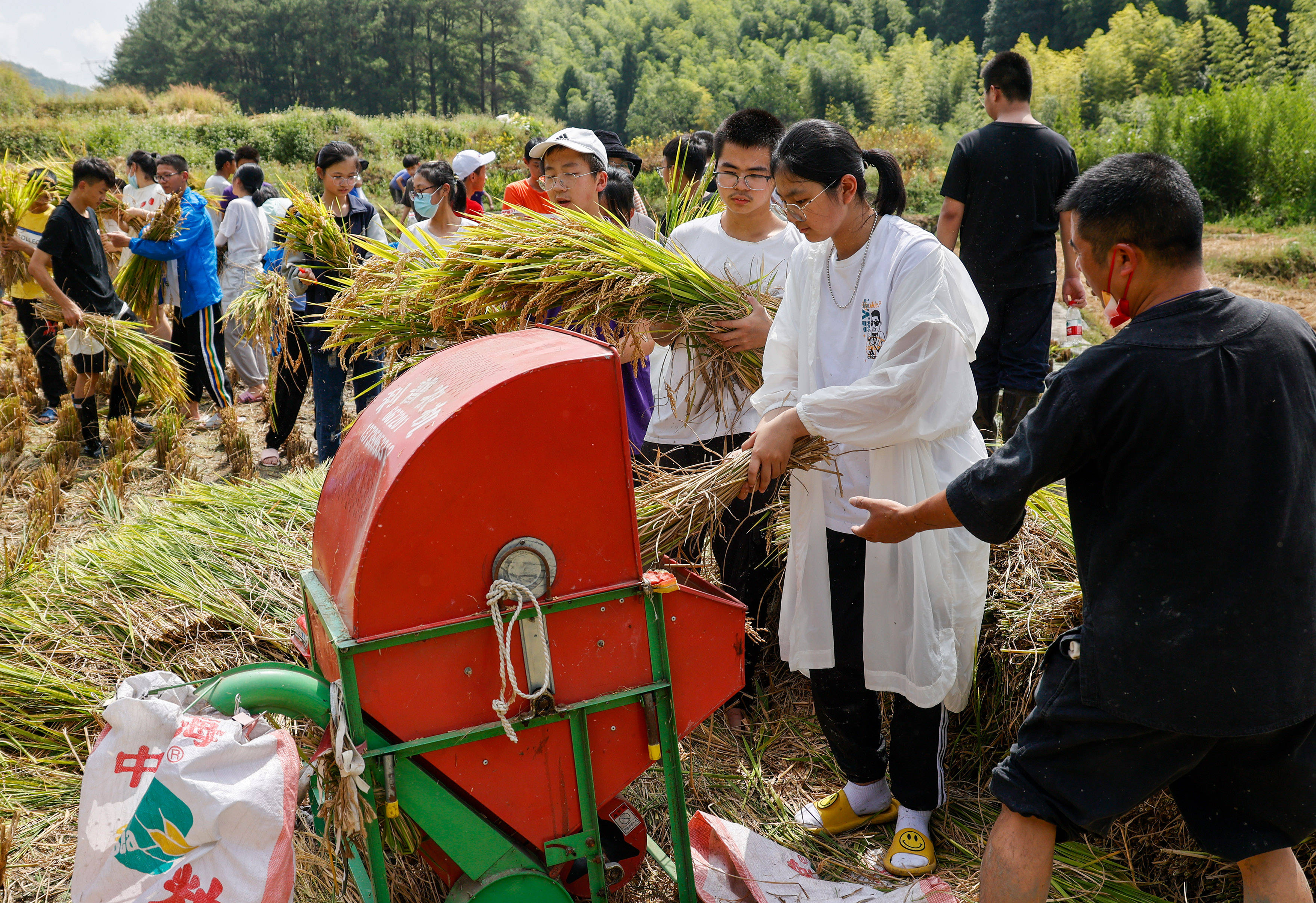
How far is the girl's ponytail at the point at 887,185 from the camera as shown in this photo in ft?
8.36

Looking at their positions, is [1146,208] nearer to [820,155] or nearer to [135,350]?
[820,155]

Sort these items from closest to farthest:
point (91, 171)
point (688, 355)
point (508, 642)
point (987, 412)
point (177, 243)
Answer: point (508, 642), point (688, 355), point (987, 412), point (91, 171), point (177, 243)

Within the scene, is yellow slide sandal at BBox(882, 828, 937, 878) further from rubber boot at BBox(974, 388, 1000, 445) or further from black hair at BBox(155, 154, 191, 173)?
black hair at BBox(155, 154, 191, 173)

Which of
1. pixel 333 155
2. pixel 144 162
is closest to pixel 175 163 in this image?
pixel 144 162

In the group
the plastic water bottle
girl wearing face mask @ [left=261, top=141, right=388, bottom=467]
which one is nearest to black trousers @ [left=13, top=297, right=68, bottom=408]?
girl wearing face mask @ [left=261, top=141, right=388, bottom=467]

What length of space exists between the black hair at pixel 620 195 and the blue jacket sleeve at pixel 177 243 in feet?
12.5

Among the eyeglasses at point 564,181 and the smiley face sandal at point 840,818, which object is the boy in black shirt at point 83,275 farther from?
the smiley face sandal at point 840,818

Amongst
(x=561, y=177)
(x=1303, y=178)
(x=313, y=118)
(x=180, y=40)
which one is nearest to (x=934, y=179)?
(x=1303, y=178)

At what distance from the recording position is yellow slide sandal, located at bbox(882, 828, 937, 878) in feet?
8.13

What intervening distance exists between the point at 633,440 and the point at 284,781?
1.94 m

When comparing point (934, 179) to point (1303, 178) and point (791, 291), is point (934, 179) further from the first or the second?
point (791, 291)

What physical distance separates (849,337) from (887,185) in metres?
0.46

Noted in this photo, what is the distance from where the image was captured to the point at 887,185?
101 inches

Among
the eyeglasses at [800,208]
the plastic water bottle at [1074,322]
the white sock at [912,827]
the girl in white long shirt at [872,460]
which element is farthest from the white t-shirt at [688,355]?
the plastic water bottle at [1074,322]
